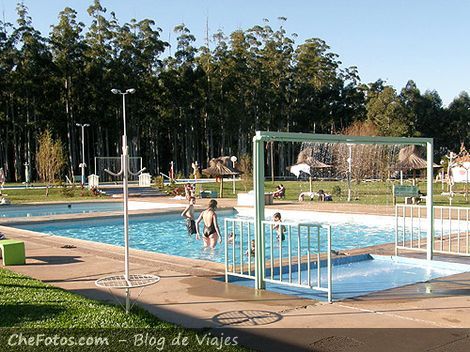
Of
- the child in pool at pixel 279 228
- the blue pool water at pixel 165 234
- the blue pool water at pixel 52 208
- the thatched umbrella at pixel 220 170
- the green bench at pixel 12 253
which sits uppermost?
the thatched umbrella at pixel 220 170

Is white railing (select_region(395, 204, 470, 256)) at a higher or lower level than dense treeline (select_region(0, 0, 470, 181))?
lower

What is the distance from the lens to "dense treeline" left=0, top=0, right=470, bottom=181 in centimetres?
5019

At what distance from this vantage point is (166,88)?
183ft

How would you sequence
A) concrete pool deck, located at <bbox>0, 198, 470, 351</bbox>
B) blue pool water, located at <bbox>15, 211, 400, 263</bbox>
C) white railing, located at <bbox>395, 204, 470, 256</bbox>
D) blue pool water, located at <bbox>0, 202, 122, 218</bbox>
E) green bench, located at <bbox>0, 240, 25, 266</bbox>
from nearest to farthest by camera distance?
concrete pool deck, located at <bbox>0, 198, 470, 351</bbox>, green bench, located at <bbox>0, 240, 25, 266</bbox>, white railing, located at <bbox>395, 204, 470, 256</bbox>, blue pool water, located at <bbox>15, 211, 400, 263</bbox>, blue pool water, located at <bbox>0, 202, 122, 218</bbox>

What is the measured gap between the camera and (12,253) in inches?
375

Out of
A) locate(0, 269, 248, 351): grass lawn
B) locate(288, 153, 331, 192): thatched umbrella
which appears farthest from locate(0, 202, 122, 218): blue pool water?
locate(0, 269, 248, 351): grass lawn

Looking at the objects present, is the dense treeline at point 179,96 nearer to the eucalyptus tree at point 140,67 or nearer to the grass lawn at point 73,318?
the eucalyptus tree at point 140,67

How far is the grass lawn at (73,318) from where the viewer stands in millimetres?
5254

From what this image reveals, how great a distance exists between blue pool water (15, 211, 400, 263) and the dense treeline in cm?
3249

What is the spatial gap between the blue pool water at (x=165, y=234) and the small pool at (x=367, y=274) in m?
3.71

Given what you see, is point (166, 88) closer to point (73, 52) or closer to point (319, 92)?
point (73, 52)

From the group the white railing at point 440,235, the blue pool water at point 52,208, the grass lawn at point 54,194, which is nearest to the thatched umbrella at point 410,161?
Answer: the white railing at point 440,235

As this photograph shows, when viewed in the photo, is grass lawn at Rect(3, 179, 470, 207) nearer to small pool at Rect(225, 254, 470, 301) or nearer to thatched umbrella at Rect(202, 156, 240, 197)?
thatched umbrella at Rect(202, 156, 240, 197)

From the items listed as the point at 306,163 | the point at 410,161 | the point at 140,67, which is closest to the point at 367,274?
the point at 410,161
